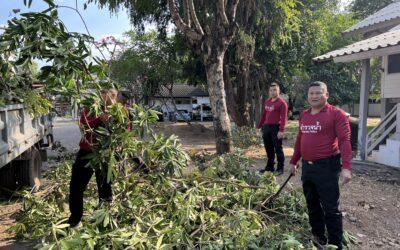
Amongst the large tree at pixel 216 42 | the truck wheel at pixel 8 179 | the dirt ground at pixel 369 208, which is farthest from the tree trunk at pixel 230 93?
the truck wheel at pixel 8 179

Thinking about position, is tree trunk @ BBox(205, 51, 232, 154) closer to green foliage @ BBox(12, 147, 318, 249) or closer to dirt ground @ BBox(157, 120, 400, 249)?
dirt ground @ BBox(157, 120, 400, 249)

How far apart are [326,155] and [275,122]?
122 inches

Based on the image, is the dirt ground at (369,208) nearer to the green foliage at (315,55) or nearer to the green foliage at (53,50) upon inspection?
the green foliage at (53,50)

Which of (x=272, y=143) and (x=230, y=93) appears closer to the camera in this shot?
(x=272, y=143)

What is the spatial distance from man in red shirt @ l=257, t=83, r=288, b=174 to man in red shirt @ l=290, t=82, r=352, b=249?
9.06 ft

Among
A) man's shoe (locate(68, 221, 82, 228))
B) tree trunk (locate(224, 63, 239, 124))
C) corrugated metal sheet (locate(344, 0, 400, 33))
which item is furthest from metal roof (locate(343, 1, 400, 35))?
man's shoe (locate(68, 221, 82, 228))

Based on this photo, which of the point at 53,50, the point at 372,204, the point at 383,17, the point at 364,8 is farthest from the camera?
the point at 364,8

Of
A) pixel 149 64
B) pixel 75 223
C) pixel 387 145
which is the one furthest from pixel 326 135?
pixel 149 64

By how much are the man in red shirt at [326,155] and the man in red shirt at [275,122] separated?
9.06 ft

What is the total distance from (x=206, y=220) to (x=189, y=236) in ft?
1.30

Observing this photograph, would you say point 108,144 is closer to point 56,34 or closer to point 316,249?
point 56,34

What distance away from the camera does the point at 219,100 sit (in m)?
10.0

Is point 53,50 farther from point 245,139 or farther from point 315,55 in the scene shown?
point 315,55

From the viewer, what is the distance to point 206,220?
4676 millimetres
